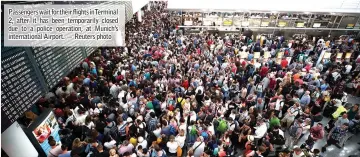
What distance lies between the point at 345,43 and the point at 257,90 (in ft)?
26.0

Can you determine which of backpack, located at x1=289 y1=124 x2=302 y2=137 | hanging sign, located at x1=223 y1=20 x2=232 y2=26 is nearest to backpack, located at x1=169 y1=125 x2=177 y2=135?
backpack, located at x1=289 y1=124 x2=302 y2=137

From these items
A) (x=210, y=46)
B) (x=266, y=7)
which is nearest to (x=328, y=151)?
(x=210, y=46)

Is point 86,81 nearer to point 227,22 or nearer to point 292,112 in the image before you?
point 292,112

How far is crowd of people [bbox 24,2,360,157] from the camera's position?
617 cm

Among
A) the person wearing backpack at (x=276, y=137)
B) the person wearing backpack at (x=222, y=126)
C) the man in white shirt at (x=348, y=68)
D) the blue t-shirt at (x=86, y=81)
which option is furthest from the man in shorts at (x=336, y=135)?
the blue t-shirt at (x=86, y=81)

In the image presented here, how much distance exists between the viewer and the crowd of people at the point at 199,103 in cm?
617

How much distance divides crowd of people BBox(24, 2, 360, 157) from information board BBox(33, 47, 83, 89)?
1.07m

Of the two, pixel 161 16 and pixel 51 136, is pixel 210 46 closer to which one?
pixel 161 16

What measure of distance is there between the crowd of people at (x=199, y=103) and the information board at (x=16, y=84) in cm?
116

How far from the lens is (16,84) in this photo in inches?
195

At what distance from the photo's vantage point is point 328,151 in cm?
734

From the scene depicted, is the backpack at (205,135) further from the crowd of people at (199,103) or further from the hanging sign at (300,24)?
the hanging sign at (300,24)

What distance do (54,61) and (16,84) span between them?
153 cm

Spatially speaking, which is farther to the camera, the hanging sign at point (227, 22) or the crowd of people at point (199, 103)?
the hanging sign at point (227, 22)
